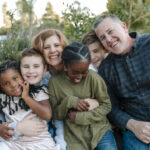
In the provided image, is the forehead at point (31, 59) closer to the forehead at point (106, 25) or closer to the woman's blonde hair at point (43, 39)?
the woman's blonde hair at point (43, 39)

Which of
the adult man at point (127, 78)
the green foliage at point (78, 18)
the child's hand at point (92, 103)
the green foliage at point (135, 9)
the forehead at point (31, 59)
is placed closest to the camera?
the child's hand at point (92, 103)

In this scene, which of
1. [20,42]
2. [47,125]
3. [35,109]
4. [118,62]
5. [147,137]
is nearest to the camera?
[35,109]

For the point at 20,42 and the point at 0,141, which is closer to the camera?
the point at 0,141

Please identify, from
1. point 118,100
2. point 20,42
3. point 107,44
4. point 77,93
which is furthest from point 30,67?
point 20,42

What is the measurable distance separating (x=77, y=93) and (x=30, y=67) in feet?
2.16

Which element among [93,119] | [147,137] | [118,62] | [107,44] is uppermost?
[107,44]

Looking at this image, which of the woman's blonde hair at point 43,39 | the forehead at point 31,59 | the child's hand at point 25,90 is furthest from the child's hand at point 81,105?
the woman's blonde hair at point 43,39

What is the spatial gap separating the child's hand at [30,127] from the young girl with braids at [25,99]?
0.02 m

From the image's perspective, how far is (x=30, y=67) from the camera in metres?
2.22

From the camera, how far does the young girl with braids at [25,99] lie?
1.98 m

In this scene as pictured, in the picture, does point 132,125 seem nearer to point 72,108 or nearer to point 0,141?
point 72,108

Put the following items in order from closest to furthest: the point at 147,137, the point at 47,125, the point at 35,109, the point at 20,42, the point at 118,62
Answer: the point at 35,109 < the point at 147,137 < the point at 47,125 < the point at 118,62 < the point at 20,42

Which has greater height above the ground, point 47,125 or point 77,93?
point 77,93

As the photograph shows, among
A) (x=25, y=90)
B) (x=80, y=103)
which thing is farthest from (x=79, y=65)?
(x=25, y=90)
